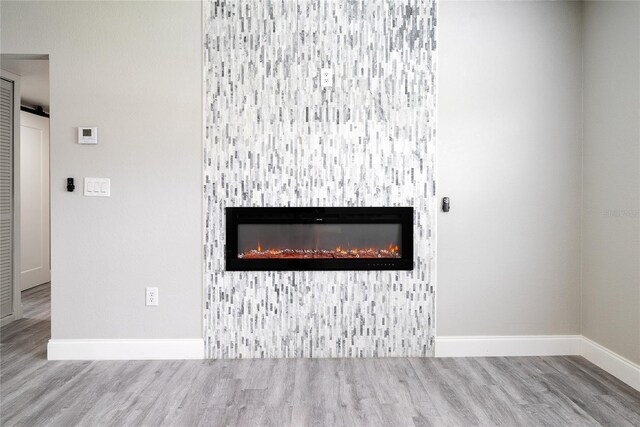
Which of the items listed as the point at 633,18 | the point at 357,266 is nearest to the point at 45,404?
the point at 357,266

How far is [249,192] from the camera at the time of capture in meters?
2.97

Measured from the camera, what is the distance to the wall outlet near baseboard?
9.68ft

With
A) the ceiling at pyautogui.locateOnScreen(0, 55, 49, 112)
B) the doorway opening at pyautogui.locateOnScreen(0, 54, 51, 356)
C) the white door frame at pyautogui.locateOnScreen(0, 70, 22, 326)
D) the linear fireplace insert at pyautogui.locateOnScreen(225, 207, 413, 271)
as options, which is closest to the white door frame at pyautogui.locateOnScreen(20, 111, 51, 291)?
the doorway opening at pyautogui.locateOnScreen(0, 54, 51, 356)

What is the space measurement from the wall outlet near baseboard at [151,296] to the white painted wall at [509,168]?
6.56 feet

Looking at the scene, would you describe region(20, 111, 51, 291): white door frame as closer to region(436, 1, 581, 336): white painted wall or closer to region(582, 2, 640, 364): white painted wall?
region(436, 1, 581, 336): white painted wall

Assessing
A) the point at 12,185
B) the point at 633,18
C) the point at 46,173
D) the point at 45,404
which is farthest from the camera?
the point at 46,173

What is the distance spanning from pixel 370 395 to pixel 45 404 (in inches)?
69.8

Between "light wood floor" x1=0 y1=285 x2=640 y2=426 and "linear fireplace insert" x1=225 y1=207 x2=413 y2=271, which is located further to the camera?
"linear fireplace insert" x1=225 y1=207 x2=413 y2=271

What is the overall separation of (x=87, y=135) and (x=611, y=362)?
3.81 metres

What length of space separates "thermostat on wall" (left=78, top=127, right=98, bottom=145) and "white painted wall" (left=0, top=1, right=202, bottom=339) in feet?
0.16

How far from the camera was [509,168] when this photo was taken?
3.04 metres

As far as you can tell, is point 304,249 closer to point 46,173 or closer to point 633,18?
point 633,18

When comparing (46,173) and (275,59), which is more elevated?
(275,59)

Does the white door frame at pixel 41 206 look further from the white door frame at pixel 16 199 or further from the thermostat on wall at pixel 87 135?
the thermostat on wall at pixel 87 135
